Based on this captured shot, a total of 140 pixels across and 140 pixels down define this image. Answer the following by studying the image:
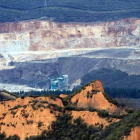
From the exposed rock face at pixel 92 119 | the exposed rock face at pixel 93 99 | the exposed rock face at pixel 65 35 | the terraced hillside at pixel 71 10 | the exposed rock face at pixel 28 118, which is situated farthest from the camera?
the terraced hillside at pixel 71 10

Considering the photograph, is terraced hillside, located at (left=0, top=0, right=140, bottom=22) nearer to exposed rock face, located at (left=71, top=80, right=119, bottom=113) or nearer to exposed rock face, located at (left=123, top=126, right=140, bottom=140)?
exposed rock face, located at (left=71, top=80, right=119, bottom=113)

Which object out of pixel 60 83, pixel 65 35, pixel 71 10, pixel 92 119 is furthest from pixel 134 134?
pixel 71 10

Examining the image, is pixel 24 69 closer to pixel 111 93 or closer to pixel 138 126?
pixel 111 93

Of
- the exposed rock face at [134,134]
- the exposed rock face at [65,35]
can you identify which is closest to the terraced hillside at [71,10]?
the exposed rock face at [65,35]

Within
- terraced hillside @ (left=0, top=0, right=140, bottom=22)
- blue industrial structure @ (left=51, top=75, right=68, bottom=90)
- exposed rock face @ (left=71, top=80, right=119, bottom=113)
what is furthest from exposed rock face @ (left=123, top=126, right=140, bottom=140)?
terraced hillside @ (left=0, top=0, right=140, bottom=22)

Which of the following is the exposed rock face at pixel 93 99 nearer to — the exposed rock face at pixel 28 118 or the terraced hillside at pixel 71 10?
the exposed rock face at pixel 28 118
